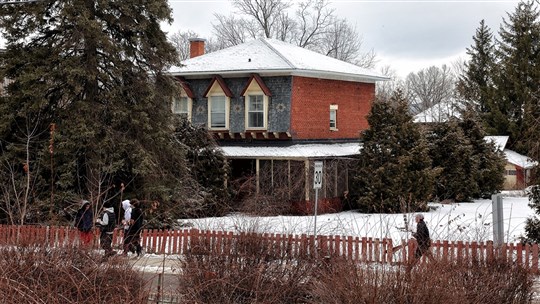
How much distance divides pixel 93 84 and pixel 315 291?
18424 millimetres

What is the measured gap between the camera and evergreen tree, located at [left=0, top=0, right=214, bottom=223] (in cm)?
2462

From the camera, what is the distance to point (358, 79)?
3816 cm

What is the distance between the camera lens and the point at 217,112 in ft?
116

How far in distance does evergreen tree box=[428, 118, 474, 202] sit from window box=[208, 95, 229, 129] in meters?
11.5

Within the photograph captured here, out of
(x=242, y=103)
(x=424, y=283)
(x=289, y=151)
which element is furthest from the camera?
(x=242, y=103)

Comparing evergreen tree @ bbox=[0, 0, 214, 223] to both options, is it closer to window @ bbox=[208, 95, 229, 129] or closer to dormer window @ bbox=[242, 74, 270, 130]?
dormer window @ bbox=[242, 74, 270, 130]

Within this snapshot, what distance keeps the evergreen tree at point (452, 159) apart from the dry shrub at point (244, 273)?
27705 mm

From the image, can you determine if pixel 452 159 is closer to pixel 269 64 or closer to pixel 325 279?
pixel 269 64

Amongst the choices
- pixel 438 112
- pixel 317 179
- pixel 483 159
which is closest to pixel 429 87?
pixel 438 112

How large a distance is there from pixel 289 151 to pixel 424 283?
24.1m

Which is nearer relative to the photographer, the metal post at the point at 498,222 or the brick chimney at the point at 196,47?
the metal post at the point at 498,222

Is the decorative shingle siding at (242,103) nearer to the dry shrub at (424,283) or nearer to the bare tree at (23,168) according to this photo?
the bare tree at (23,168)

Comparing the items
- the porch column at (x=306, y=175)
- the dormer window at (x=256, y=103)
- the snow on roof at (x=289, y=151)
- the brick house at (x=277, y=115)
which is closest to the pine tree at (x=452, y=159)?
the brick house at (x=277, y=115)

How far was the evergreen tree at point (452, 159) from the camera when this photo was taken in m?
37.7
